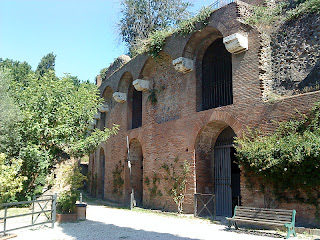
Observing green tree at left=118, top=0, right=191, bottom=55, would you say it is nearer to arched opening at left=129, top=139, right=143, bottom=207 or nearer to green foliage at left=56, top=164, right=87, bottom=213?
arched opening at left=129, top=139, right=143, bottom=207

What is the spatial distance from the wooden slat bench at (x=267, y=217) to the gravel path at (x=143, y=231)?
10.4 inches

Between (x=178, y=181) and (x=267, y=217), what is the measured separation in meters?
4.46

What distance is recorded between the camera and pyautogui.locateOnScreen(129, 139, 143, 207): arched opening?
16.0m

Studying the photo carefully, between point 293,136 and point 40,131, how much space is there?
7.48 metres

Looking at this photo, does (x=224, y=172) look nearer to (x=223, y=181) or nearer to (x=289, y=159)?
(x=223, y=181)

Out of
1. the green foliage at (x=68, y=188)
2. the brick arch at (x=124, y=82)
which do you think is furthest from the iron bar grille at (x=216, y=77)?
the brick arch at (x=124, y=82)

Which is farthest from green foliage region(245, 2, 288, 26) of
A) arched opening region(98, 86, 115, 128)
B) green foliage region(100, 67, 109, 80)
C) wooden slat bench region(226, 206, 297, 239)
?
green foliage region(100, 67, 109, 80)

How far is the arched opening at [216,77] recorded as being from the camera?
11.4m

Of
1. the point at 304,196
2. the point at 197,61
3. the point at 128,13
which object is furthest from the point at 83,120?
the point at 128,13

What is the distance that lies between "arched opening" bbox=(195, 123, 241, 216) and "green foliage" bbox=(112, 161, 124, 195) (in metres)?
5.93

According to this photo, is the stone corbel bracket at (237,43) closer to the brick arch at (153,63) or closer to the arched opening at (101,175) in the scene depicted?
the brick arch at (153,63)

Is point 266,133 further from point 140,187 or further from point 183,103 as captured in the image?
point 140,187

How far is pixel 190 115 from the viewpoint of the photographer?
Answer: 39.2 feet

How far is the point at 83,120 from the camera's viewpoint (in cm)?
1143
